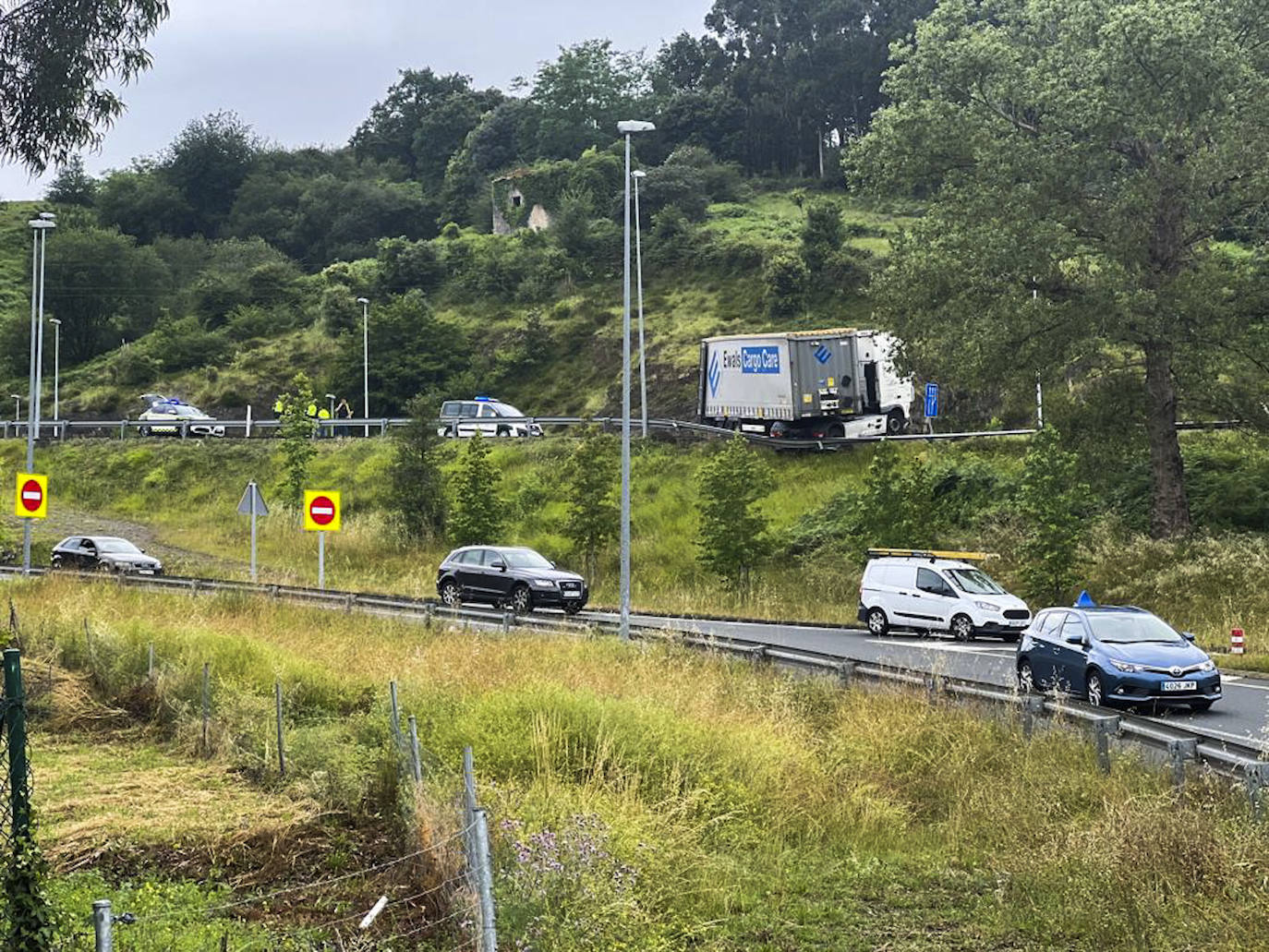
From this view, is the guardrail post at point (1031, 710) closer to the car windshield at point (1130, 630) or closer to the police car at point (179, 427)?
the car windshield at point (1130, 630)

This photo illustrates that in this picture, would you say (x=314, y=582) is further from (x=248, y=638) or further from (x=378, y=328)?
(x=378, y=328)

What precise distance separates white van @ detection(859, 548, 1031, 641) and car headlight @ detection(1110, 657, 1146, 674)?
9.51 meters

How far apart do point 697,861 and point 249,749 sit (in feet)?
24.1

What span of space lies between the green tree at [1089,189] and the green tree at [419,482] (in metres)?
16.7

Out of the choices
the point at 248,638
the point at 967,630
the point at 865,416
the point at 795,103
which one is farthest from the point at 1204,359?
the point at 795,103

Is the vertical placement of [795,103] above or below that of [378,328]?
above

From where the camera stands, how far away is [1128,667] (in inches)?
727

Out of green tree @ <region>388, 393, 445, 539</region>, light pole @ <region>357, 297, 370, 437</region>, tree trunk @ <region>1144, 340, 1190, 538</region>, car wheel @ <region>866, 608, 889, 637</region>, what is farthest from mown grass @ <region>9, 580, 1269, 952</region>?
light pole @ <region>357, 297, 370, 437</region>

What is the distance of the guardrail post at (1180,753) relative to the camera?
38.8 ft

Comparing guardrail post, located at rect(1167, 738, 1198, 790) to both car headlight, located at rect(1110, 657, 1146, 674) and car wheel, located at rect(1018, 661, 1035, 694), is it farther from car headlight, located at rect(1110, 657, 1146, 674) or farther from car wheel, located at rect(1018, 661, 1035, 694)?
car wheel, located at rect(1018, 661, 1035, 694)

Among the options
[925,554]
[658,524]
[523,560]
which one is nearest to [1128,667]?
[925,554]

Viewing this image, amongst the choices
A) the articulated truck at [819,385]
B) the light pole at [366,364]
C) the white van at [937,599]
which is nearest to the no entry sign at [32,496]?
the white van at [937,599]

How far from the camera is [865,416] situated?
149ft

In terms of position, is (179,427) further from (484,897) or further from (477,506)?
Answer: (484,897)
